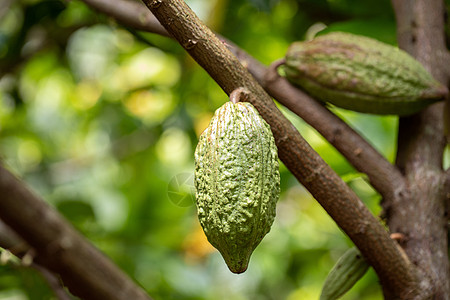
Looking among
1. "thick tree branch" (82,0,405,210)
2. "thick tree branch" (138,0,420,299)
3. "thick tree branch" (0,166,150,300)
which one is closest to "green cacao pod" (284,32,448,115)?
"thick tree branch" (82,0,405,210)

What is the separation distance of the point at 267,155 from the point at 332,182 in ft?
0.50

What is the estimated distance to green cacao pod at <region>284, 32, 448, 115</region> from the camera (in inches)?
39.7

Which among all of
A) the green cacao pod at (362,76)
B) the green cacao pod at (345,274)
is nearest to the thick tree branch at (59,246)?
the green cacao pod at (345,274)

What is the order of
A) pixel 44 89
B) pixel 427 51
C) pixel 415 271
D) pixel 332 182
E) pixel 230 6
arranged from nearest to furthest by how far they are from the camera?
pixel 332 182, pixel 415 271, pixel 427 51, pixel 230 6, pixel 44 89

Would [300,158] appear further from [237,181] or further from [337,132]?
[337,132]

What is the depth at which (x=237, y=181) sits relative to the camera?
0.69 m

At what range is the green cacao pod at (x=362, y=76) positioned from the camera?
3.31 feet

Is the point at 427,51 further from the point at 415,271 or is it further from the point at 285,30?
the point at 285,30

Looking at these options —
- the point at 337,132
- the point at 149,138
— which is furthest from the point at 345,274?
the point at 149,138

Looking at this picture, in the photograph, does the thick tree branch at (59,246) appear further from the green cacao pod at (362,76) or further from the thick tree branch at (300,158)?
the green cacao pod at (362,76)

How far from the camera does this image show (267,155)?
0.71m

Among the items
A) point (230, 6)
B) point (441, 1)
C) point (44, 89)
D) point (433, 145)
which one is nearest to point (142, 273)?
point (230, 6)

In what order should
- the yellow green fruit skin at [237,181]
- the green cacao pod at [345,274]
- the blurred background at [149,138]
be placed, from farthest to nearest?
1. the blurred background at [149,138]
2. the green cacao pod at [345,274]
3. the yellow green fruit skin at [237,181]

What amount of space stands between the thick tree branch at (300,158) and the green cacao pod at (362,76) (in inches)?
10.0
